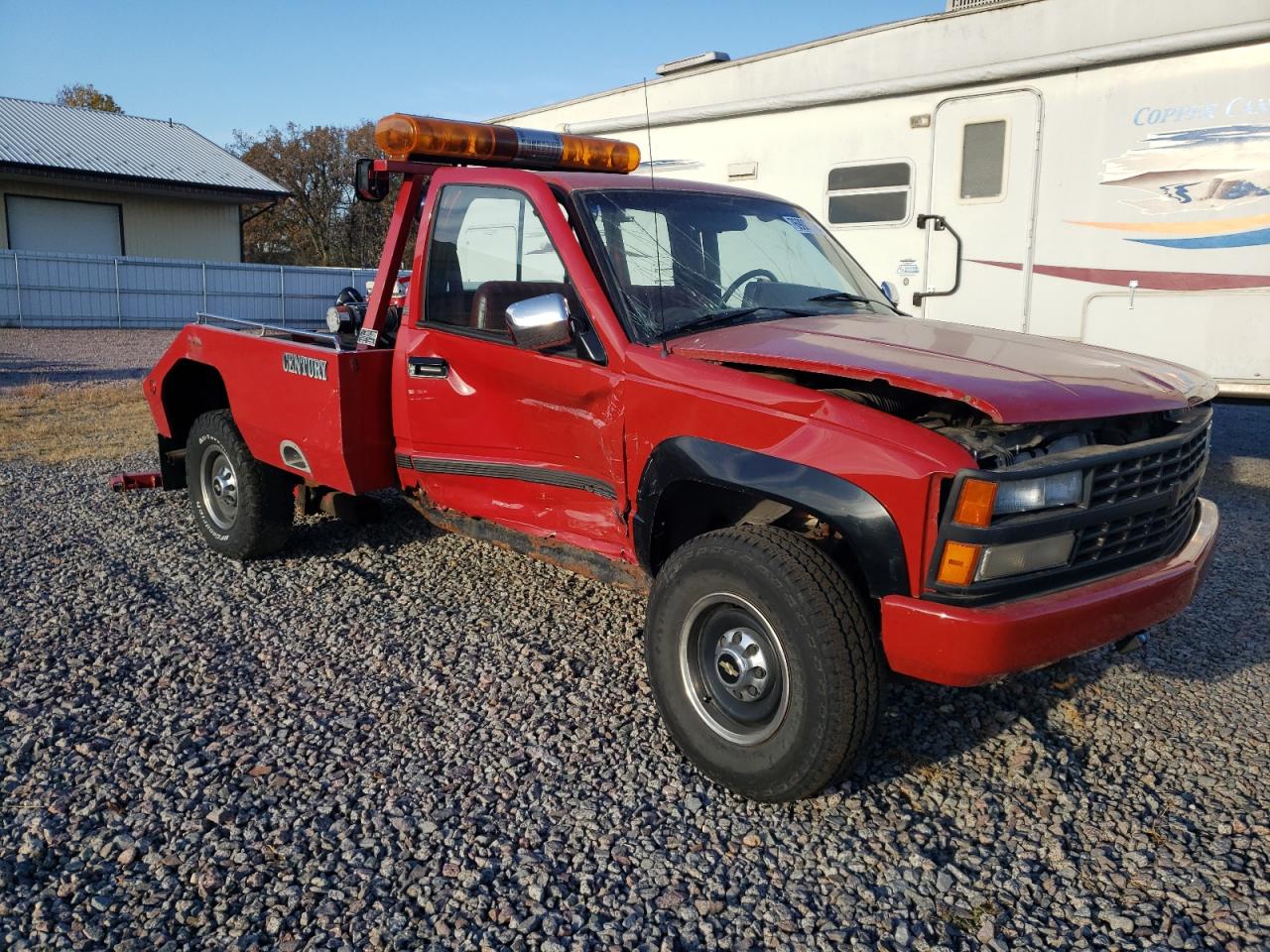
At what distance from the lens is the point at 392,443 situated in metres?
4.83

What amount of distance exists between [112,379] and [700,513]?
40.0 feet

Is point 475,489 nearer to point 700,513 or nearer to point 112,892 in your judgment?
point 700,513

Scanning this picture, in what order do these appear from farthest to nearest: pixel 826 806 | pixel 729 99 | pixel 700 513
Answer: pixel 729 99, pixel 700 513, pixel 826 806

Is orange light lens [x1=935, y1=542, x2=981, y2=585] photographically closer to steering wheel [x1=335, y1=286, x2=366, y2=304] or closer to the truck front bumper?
the truck front bumper

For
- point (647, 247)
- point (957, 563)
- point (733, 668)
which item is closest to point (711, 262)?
point (647, 247)

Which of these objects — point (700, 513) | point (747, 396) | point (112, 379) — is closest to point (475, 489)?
point (700, 513)

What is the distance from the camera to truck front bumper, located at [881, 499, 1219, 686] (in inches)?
109

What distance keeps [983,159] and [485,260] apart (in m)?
4.47

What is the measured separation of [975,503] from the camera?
275cm

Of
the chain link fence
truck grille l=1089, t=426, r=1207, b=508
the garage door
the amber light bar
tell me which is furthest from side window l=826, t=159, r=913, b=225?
the garage door

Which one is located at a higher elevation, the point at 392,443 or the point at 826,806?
the point at 392,443

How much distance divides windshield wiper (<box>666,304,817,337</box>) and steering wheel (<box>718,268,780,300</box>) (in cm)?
11

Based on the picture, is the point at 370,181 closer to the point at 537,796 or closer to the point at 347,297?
the point at 347,297

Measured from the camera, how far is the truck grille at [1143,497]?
3037 millimetres
